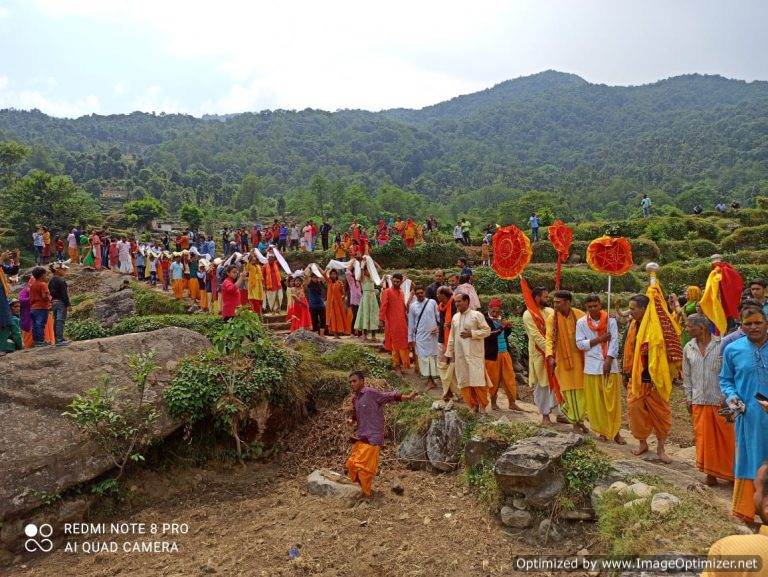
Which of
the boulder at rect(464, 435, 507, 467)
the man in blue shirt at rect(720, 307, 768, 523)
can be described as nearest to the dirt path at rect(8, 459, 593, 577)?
the boulder at rect(464, 435, 507, 467)

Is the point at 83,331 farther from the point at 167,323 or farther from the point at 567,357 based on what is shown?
the point at 567,357

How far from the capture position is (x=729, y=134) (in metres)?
Answer: 95.4

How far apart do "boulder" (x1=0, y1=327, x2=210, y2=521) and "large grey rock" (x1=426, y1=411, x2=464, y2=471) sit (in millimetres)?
3335

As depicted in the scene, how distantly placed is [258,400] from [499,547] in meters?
3.92

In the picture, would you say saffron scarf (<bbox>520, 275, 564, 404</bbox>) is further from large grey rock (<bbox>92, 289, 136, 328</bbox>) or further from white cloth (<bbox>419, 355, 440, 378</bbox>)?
large grey rock (<bbox>92, 289, 136, 328</bbox>)

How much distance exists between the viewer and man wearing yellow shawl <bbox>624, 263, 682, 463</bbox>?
5926 millimetres

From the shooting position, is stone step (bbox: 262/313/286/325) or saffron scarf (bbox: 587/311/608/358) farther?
stone step (bbox: 262/313/286/325)

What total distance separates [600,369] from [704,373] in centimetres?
121

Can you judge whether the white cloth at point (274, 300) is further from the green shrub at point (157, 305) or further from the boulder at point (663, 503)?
the boulder at point (663, 503)

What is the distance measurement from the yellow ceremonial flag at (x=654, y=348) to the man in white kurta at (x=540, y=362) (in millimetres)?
1178

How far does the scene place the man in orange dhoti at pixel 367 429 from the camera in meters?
6.26

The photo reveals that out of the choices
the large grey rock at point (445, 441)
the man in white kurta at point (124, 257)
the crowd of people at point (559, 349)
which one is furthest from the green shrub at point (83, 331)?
the man in white kurta at point (124, 257)

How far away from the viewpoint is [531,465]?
554 cm

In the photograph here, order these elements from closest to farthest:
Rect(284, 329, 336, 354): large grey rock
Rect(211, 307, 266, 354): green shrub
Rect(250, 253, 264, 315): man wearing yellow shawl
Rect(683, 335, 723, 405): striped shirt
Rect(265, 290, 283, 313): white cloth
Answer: Rect(683, 335, 723, 405): striped shirt, Rect(211, 307, 266, 354): green shrub, Rect(284, 329, 336, 354): large grey rock, Rect(250, 253, 264, 315): man wearing yellow shawl, Rect(265, 290, 283, 313): white cloth
